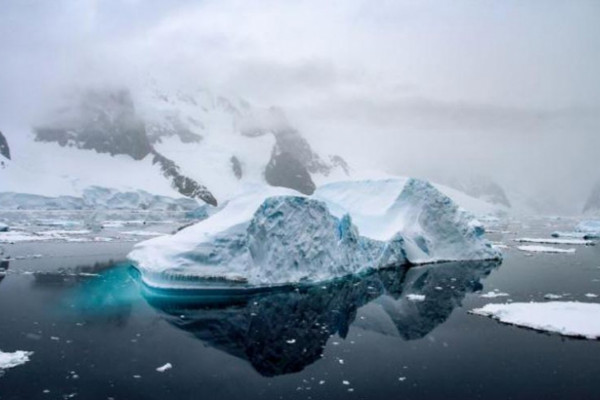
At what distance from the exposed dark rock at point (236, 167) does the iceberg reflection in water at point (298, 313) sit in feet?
389

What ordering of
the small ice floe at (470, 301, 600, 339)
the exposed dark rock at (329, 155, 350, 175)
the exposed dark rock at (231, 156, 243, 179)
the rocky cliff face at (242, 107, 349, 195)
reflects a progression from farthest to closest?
the exposed dark rock at (329, 155, 350, 175), the rocky cliff face at (242, 107, 349, 195), the exposed dark rock at (231, 156, 243, 179), the small ice floe at (470, 301, 600, 339)

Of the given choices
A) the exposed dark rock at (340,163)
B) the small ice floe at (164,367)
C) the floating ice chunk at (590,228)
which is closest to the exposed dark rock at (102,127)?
the exposed dark rock at (340,163)

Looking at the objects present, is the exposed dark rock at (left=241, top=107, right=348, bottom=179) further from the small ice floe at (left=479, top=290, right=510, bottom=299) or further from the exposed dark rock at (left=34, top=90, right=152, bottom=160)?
the small ice floe at (left=479, top=290, right=510, bottom=299)

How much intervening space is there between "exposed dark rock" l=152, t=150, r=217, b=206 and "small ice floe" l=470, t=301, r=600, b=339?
4120 inches

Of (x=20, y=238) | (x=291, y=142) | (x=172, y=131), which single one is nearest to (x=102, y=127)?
(x=172, y=131)

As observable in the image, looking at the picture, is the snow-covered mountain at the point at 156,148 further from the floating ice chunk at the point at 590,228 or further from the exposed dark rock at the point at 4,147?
the floating ice chunk at the point at 590,228

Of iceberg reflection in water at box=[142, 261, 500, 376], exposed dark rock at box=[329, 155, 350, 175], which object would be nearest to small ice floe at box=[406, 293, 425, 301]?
iceberg reflection in water at box=[142, 261, 500, 376]

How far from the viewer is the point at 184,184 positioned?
11794cm

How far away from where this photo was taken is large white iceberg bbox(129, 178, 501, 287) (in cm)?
1684

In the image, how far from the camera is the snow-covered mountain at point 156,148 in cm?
10544

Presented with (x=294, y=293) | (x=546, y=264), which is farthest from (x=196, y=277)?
(x=546, y=264)

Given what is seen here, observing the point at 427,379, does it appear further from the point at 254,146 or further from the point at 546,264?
the point at 254,146

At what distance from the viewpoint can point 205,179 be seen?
128000mm

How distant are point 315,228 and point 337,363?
923 centimetres
